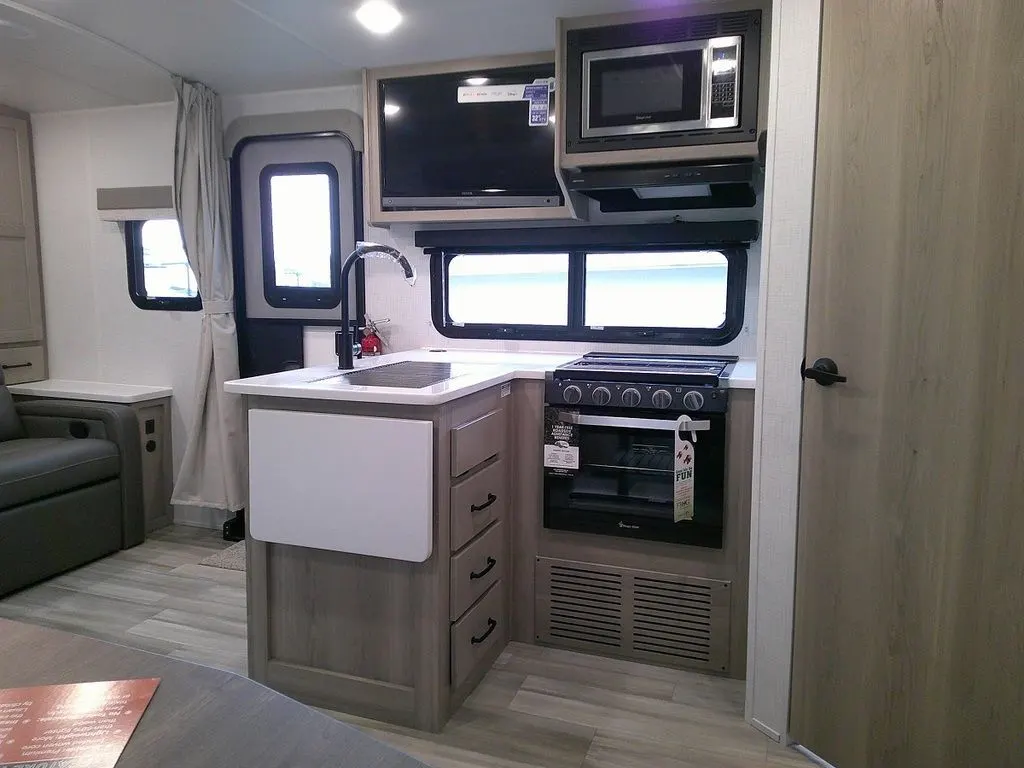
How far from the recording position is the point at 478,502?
2.38 metres

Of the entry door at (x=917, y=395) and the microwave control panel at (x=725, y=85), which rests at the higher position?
the microwave control panel at (x=725, y=85)

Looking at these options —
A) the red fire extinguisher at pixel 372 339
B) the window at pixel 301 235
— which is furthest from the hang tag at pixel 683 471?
the window at pixel 301 235

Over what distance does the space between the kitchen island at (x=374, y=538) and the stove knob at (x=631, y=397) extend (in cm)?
32

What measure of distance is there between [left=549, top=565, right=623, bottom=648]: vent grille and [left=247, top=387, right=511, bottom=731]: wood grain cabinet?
37 centimetres

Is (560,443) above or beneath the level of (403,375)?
beneath

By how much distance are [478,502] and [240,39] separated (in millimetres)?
2040

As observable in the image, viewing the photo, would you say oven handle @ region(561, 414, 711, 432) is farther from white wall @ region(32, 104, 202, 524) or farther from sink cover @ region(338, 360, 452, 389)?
white wall @ region(32, 104, 202, 524)

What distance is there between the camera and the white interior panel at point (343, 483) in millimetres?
2043

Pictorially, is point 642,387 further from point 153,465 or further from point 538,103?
point 153,465

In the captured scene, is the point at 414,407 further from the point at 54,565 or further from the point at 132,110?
the point at 132,110

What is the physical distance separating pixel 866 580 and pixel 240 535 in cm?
304

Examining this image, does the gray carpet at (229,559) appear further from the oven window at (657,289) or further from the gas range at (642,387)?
the oven window at (657,289)

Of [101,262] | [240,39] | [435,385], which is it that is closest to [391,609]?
[435,385]

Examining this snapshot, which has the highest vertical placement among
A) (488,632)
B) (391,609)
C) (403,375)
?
(403,375)
